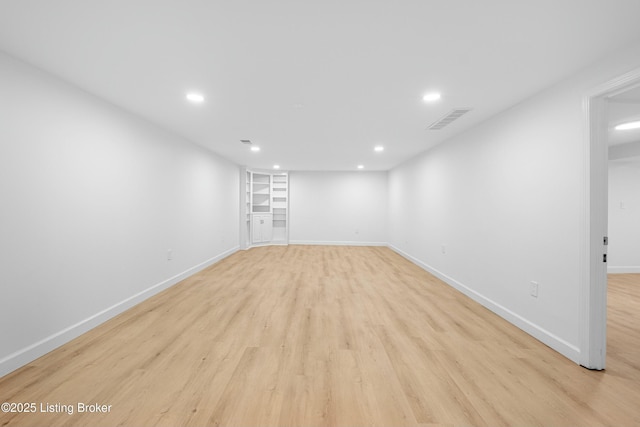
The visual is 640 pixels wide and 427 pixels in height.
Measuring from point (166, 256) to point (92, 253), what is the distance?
4.11 ft

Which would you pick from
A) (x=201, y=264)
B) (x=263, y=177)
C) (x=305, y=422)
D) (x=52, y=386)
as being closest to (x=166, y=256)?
(x=201, y=264)

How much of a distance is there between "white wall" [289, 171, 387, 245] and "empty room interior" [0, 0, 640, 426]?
14.0 feet

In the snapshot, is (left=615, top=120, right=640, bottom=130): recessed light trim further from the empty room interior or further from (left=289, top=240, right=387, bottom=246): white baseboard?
(left=289, top=240, right=387, bottom=246): white baseboard

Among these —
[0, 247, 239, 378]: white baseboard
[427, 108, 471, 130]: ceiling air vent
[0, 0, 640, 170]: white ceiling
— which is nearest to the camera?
[0, 0, 640, 170]: white ceiling

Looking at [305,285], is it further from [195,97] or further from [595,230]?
[595,230]

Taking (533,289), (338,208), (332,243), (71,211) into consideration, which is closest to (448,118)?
(533,289)

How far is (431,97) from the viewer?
260 centimetres

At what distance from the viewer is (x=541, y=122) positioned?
7.95ft

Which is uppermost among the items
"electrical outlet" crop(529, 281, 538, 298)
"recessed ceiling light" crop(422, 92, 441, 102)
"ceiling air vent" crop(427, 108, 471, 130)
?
"ceiling air vent" crop(427, 108, 471, 130)

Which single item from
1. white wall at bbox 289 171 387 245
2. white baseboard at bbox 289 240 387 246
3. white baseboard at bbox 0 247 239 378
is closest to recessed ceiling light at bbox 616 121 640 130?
white wall at bbox 289 171 387 245

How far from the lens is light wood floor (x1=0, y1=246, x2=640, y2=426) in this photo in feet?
4.83

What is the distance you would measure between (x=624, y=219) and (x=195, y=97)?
7.58 metres

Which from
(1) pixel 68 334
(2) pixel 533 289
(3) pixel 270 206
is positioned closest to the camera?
(1) pixel 68 334

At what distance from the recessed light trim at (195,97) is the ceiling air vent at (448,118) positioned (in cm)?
285
